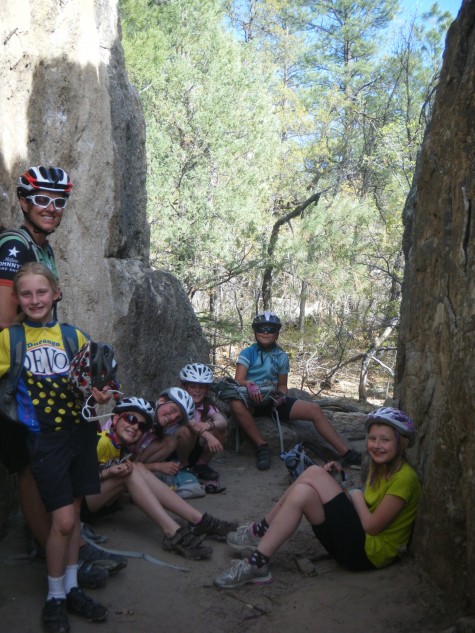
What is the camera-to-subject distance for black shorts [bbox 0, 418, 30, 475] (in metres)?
3.15

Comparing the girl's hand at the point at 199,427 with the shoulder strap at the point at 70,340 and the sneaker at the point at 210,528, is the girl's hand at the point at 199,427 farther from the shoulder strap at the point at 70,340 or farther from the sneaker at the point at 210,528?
the shoulder strap at the point at 70,340

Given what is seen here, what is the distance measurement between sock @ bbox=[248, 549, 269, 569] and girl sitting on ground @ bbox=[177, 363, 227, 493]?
1736 mm

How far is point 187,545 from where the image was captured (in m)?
3.98

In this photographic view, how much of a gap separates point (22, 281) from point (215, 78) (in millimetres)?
11472

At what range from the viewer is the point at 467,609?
2906 millimetres

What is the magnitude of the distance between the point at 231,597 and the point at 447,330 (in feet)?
6.58

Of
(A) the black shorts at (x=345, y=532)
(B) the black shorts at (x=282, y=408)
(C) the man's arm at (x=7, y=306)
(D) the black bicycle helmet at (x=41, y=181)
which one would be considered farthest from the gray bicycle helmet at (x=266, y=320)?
(C) the man's arm at (x=7, y=306)

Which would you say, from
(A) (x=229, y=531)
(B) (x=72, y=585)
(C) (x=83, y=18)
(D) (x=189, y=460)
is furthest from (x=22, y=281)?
(C) (x=83, y=18)

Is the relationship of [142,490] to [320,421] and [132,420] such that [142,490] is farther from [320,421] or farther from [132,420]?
[320,421]

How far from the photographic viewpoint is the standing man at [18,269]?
3.17 m

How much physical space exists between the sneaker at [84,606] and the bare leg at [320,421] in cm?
329

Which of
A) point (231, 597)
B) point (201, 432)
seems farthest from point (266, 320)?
point (231, 597)

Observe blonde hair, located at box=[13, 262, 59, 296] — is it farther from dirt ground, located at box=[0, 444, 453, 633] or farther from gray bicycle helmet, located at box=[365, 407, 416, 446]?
gray bicycle helmet, located at box=[365, 407, 416, 446]

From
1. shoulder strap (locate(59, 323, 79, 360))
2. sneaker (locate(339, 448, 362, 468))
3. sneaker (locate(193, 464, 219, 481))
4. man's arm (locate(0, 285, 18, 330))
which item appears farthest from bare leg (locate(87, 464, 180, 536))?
sneaker (locate(339, 448, 362, 468))
